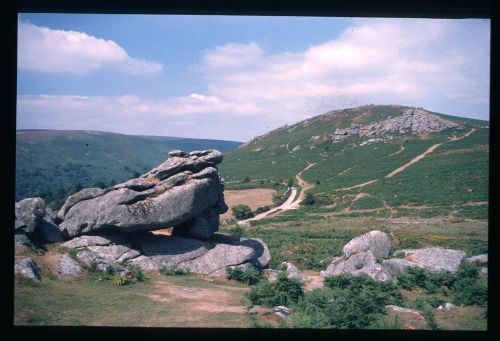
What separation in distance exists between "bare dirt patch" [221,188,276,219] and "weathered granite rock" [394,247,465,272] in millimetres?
36191

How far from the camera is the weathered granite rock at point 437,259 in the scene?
56.8 feet

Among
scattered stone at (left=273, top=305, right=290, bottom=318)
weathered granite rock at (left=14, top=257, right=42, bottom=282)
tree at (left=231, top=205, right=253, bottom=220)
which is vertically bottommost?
tree at (left=231, top=205, right=253, bottom=220)

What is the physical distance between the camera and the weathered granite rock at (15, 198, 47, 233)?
15.4 metres

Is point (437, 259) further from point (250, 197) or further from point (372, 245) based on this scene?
point (250, 197)

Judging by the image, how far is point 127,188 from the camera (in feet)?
60.2

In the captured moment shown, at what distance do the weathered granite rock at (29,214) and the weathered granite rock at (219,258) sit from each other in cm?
687

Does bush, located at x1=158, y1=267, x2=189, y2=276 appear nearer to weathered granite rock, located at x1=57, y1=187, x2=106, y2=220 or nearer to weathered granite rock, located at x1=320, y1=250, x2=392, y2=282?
weathered granite rock, located at x1=57, y1=187, x2=106, y2=220

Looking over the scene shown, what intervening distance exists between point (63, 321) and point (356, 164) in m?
79.8

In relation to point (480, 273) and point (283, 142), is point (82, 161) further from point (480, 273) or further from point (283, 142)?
point (480, 273)

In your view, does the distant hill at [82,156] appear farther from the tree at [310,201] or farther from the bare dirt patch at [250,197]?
the tree at [310,201]

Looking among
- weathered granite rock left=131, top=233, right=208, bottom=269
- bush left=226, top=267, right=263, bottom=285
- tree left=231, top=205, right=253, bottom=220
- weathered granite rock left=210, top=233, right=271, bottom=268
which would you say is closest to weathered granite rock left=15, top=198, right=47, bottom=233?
weathered granite rock left=131, top=233, right=208, bottom=269

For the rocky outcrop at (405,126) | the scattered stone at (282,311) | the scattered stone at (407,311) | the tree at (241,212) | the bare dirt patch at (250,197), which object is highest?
the rocky outcrop at (405,126)

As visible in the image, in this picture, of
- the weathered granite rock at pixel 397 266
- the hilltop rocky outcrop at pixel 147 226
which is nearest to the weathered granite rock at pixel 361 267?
the weathered granite rock at pixel 397 266

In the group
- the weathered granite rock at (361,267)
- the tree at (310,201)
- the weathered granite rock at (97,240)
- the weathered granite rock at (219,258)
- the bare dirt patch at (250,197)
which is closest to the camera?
the weathered granite rock at (361,267)
